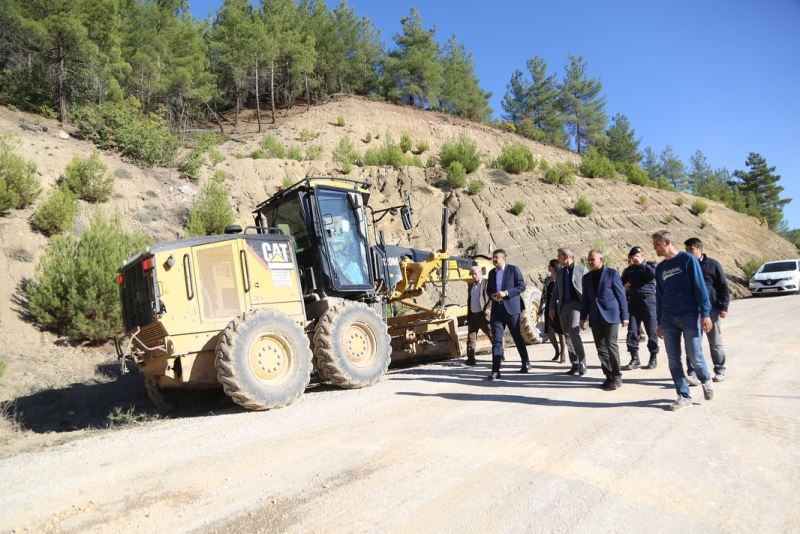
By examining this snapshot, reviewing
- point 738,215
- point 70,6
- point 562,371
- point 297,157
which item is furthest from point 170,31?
point 738,215

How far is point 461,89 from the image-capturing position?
153 feet

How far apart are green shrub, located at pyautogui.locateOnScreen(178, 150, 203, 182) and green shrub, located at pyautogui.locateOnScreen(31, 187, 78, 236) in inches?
238

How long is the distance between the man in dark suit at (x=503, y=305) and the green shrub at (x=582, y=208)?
1822cm

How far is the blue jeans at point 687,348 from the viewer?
4.93 metres

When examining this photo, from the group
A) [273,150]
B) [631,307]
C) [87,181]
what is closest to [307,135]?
[273,150]

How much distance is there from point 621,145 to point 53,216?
45679 mm

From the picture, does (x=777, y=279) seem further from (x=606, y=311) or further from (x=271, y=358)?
(x=271, y=358)

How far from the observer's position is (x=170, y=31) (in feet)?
95.0

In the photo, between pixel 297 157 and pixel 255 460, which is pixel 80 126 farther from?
pixel 255 460

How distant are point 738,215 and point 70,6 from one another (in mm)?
36418

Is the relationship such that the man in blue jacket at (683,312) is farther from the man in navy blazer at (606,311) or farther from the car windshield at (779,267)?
the car windshield at (779,267)

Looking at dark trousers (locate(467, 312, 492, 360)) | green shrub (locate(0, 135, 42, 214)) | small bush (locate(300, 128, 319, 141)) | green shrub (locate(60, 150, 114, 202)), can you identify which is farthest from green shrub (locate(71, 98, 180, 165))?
dark trousers (locate(467, 312, 492, 360))

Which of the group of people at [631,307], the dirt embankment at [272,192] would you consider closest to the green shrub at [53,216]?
the dirt embankment at [272,192]

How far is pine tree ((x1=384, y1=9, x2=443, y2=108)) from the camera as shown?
4375 centimetres
